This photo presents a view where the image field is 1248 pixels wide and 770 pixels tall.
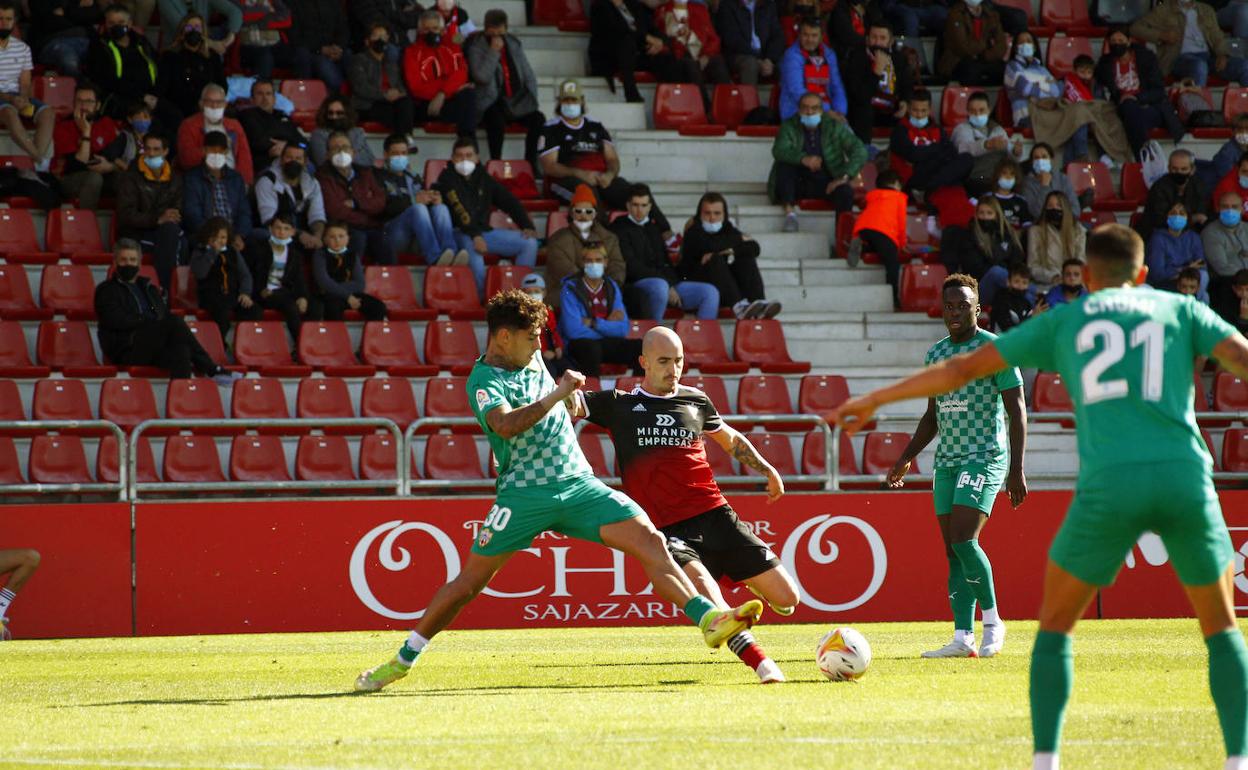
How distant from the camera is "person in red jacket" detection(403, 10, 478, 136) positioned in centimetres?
2105

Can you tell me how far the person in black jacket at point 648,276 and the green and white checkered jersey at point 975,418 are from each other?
27.1ft

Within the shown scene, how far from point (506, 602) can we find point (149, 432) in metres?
4.03

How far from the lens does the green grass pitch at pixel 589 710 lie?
6.52 m

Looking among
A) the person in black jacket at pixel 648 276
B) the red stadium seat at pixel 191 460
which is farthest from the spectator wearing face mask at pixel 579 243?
the red stadium seat at pixel 191 460

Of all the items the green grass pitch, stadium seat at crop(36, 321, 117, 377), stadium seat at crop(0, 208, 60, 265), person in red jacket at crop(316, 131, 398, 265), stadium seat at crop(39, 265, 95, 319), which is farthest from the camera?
person in red jacket at crop(316, 131, 398, 265)

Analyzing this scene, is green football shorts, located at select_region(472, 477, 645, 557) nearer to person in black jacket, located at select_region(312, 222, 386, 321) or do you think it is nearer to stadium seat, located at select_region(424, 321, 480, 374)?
stadium seat, located at select_region(424, 321, 480, 374)

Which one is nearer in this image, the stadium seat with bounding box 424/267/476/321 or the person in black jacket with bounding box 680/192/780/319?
the stadium seat with bounding box 424/267/476/321

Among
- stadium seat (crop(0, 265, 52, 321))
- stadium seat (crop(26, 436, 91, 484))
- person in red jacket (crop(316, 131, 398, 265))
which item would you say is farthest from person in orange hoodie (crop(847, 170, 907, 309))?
stadium seat (crop(26, 436, 91, 484))

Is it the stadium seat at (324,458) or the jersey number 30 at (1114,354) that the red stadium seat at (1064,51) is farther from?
the jersey number 30 at (1114,354)

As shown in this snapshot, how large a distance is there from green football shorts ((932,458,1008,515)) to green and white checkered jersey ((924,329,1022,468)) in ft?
0.16

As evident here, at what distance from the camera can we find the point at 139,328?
1719 centimetres

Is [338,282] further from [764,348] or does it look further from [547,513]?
[547,513]

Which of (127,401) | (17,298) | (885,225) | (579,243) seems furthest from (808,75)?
(17,298)

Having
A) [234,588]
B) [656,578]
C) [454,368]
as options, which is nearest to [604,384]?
[454,368]
